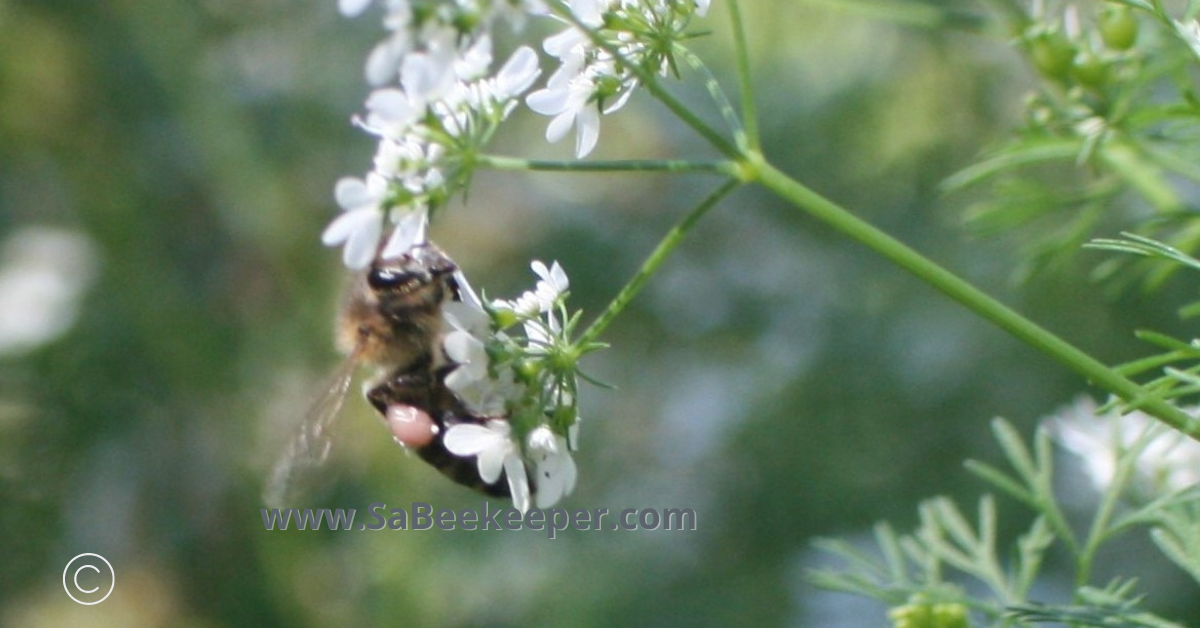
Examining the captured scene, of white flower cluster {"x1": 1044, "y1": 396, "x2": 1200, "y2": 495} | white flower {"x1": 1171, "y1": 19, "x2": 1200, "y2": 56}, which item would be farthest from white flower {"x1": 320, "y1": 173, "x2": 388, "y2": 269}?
white flower cluster {"x1": 1044, "y1": 396, "x2": 1200, "y2": 495}

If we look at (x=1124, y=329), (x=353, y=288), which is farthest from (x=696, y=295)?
(x=353, y=288)

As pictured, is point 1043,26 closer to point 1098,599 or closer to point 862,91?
point 1098,599

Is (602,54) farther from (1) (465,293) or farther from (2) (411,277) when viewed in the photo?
(2) (411,277)

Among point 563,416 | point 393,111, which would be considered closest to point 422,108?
point 393,111

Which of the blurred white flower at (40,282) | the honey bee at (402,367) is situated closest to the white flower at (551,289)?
the honey bee at (402,367)

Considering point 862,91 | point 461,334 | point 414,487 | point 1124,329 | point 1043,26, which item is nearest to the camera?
point 461,334
